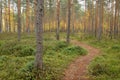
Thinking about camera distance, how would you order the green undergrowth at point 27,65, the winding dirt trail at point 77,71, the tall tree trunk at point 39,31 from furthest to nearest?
the winding dirt trail at point 77,71
the tall tree trunk at point 39,31
the green undergrowth at point 27,65

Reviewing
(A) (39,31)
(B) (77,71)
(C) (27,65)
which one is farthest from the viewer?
(B) (77,71)

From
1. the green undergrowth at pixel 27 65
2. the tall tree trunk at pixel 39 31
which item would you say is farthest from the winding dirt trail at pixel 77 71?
the tall tree trunk at pixel 39 31

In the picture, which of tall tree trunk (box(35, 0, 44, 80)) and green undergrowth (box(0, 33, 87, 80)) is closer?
green undergrowth (box(0, 33, 87, 80))

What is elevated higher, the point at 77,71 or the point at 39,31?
the point at 39,31

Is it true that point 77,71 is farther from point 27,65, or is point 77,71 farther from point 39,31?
point 39,31

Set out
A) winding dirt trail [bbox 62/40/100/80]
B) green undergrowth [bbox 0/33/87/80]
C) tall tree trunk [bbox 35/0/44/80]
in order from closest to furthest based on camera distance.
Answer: green undergrowth [bbox 0/33/87/80] → tall tree trunk [bbox 35/0/44/80] → winding dirt trail [bbox 62/40/100/80]

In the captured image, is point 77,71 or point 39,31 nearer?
point 39,31

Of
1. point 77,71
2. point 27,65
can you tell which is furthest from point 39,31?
point 77,71

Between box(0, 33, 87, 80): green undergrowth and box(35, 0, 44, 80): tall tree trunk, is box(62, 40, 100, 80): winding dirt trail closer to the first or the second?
box(0, 33, 87, 80): green undergrowth

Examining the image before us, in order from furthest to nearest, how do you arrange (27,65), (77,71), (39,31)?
(77,71) → (27,65) → (39,31)

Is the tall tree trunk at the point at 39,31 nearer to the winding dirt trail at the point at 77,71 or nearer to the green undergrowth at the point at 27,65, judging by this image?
the green undergrowth at the point at 27,65

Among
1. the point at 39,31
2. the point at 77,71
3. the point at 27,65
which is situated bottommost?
the point at 77,71

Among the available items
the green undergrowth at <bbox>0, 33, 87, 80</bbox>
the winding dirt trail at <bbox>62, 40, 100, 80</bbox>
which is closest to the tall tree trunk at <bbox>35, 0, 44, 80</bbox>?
the green undergrowth at <bbox>0, 33, 87, 80</bbox>

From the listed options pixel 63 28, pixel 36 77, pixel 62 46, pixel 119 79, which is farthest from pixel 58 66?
pixel 63 28
